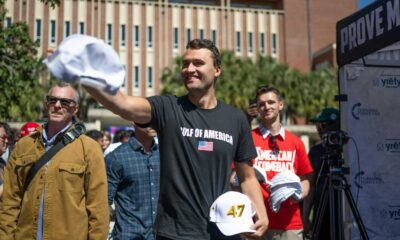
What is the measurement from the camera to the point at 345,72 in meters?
5.06

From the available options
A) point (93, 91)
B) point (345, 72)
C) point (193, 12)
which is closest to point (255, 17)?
point (193, 12)

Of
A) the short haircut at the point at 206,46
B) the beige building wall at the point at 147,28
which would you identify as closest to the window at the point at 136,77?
the beige building wall at the point at 147,28

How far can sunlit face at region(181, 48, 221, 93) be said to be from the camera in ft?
Answer: 8.41

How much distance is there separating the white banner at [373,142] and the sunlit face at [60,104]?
293cm

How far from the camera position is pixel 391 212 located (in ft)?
16.8

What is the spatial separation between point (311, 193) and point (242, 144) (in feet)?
7.36

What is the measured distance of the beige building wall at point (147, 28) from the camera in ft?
144

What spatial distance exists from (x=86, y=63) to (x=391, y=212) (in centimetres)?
428

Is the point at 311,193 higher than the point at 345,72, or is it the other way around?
the point at 345,72

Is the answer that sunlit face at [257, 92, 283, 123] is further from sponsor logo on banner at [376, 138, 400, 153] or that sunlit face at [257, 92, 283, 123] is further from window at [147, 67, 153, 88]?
window at [147, 67, 153, 88]

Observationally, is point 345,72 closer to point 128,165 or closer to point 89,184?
point 128,165

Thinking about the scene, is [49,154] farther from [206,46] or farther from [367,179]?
[367,179]

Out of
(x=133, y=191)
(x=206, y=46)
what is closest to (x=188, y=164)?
(x=206, y=46)

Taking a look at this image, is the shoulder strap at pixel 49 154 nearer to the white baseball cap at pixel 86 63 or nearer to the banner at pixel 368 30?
the white baseball cap at pixel 86 63
